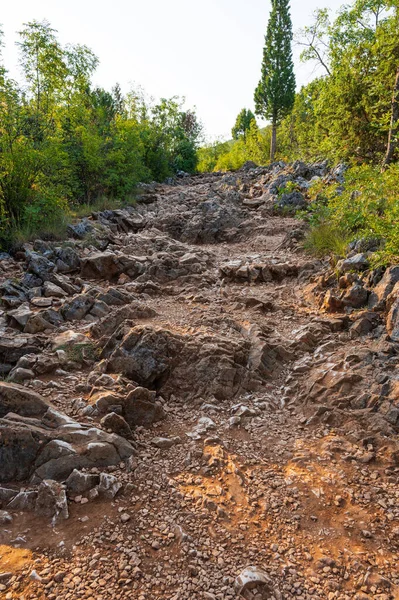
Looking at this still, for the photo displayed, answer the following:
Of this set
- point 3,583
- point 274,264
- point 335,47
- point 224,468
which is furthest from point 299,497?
point 335,47

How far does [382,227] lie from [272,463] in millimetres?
3991

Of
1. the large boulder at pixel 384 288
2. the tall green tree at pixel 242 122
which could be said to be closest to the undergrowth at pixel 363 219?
the large boulder at pixel 384 288

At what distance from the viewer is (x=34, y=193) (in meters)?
9.21

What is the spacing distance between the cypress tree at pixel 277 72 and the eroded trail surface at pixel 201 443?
2923 centimetres

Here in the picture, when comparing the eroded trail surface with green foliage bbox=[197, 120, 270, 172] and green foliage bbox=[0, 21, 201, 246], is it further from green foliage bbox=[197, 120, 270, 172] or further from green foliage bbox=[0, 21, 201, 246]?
green foliage bbox=[197, 120, 270, 172]

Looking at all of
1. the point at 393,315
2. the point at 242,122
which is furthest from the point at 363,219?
the point at 242,122

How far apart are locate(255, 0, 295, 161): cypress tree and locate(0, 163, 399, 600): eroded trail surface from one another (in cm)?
2923

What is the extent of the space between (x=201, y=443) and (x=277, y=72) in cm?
3622

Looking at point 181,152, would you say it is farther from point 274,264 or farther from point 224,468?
point 224,468

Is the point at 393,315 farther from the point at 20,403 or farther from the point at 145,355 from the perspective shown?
the point at 20,403

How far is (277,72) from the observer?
3166cm

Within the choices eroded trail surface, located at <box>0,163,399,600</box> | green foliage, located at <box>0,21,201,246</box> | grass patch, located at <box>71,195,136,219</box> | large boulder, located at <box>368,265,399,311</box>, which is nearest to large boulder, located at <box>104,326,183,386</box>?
eroded trail surface, located at <box>0,163,399,600</box>

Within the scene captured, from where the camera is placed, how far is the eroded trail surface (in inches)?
95.0

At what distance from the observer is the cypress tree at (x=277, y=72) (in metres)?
30.7
